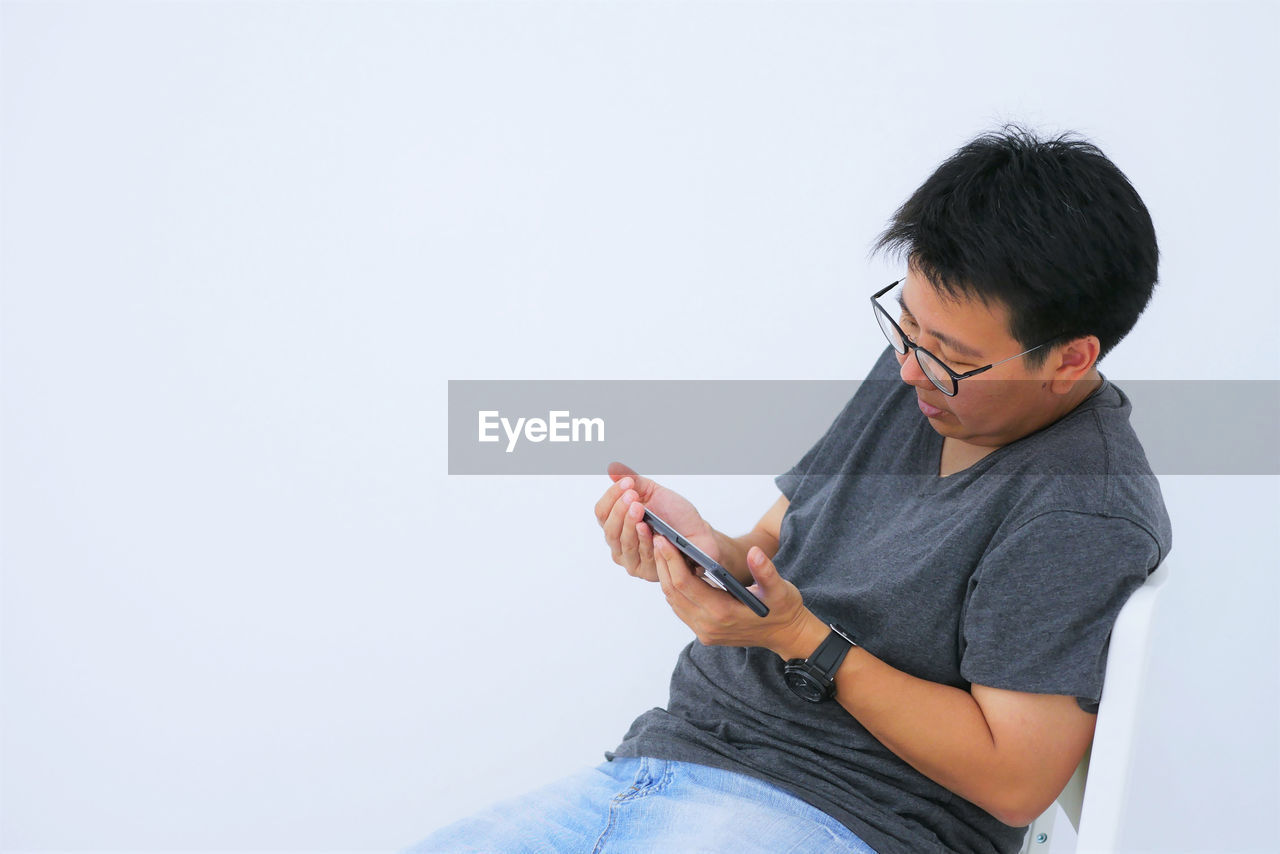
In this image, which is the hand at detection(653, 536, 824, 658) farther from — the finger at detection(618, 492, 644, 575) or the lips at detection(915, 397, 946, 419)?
the lips at detection(915, 397, 946, 419)

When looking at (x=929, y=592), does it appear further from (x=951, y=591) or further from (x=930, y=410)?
(x=930, y=410)

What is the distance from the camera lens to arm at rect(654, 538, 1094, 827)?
0.97 metres

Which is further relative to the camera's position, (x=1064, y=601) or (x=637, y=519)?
(x=637, y=519)

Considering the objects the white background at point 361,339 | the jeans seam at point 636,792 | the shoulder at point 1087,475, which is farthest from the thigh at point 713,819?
the white background at point 361,339

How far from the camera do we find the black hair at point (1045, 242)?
3.22ft

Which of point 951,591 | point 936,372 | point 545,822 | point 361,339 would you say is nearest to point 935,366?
point 936,372

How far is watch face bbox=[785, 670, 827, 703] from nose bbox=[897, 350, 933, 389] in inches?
12.2

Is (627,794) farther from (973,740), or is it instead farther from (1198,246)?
(1198,246)

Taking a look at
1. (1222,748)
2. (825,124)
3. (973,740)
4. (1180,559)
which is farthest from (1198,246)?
(973,740)

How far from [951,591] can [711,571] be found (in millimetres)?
237

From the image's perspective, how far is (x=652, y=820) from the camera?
1.08 metres

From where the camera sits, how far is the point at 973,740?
98 centimetres

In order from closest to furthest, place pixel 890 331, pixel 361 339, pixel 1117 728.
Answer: pixel 1117 728 → pixel 890 331 → pixel 361 339

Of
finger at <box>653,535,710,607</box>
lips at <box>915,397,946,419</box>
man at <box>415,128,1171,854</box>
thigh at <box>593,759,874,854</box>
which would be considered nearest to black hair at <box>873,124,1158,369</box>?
man at <box>415,128,1171,854</box>
